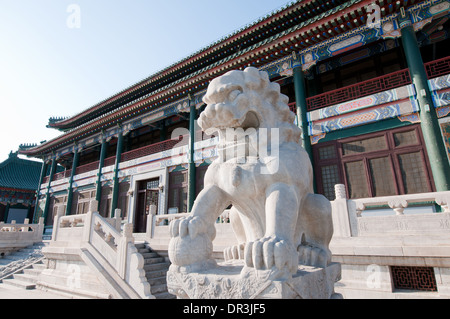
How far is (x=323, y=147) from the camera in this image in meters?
7.67

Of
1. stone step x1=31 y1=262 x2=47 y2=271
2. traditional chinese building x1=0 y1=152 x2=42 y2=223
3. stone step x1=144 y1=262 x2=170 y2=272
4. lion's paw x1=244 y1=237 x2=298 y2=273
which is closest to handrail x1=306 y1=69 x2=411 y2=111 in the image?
stone step x1=144 y1=262 x2=170 y2=272

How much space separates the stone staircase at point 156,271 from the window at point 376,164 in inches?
184

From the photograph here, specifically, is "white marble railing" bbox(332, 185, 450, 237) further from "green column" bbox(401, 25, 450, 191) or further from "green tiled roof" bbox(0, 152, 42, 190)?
"green tiled roof" bbox(0, 152, 42, 190)

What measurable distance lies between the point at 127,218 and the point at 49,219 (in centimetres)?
723

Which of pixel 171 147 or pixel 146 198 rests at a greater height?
pixel 171 147

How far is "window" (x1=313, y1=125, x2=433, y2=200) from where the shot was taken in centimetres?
628

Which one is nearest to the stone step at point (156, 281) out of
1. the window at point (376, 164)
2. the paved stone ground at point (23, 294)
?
the paved stone ground at point (23, 294)

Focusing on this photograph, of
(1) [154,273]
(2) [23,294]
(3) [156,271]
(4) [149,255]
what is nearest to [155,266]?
(3) [156,271]

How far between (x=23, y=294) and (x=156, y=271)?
3.46 meters

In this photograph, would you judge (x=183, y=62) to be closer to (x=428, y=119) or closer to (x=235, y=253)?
(x=428, y=119)

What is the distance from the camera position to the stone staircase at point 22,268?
7.48 meters

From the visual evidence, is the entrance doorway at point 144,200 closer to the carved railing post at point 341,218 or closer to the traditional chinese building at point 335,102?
the traditional chinese building at point 335,102

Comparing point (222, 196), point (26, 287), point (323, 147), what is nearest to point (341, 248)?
point (222, 196)

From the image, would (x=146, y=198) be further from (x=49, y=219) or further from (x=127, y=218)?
(x=49, y=219)
